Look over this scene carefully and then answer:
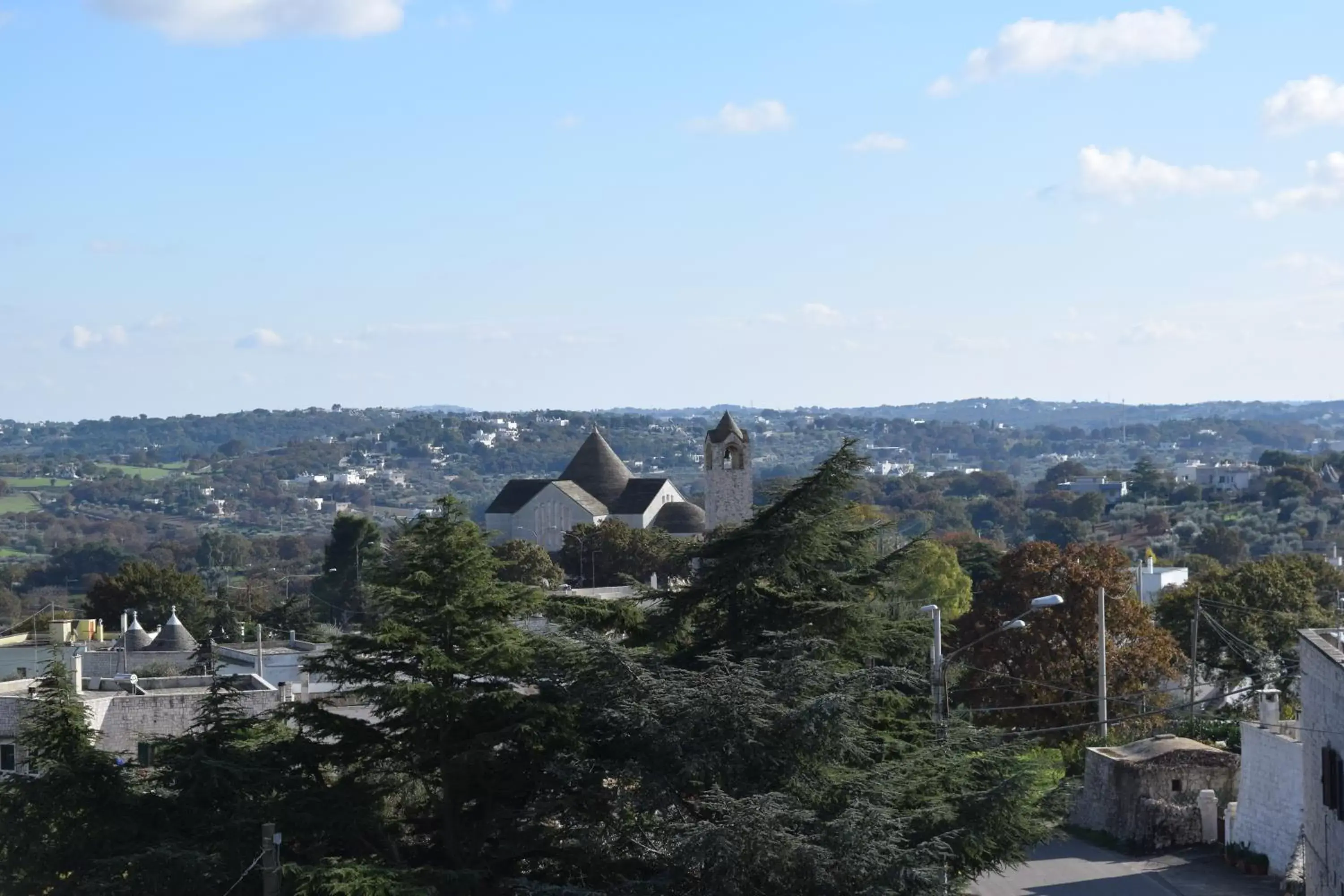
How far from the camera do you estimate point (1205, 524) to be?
14738 centimetres

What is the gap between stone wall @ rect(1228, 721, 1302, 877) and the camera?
91.6ft

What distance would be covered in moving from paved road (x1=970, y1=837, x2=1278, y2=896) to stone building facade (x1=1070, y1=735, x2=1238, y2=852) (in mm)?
502

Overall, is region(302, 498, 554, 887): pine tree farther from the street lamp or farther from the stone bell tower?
the stone bell tower

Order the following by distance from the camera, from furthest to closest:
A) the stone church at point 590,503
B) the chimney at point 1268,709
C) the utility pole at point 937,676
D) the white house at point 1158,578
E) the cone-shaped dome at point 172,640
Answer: the stone church at point 590,503 → the white house at point 1158,578 → the cone-shaped dome at point 172,640 → the chimney at point 1268,709 → the utility pole at point 937,676

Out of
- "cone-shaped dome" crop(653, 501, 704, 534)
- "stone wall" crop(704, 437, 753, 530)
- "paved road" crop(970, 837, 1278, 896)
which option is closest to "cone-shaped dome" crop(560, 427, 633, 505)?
"cone-shaped dome" crop(653, 501, 704, 534)

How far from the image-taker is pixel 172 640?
2128 inches

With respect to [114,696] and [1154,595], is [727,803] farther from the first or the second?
[1154,595]

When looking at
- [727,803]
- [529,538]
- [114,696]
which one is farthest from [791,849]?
[529,538]

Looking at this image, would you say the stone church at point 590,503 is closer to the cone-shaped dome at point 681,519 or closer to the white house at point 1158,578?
the cone-shaped dome at point 681,519

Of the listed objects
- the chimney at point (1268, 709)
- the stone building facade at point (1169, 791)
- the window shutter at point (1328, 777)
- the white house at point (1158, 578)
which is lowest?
the white house at point (1158, 578)

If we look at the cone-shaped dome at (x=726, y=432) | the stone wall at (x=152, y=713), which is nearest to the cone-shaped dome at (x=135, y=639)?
the stone wall at (x=152, y=713)

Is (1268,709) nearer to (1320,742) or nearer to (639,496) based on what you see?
(1320,742)

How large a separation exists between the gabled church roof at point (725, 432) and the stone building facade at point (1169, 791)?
142ft

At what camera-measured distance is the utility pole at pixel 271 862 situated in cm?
1761
